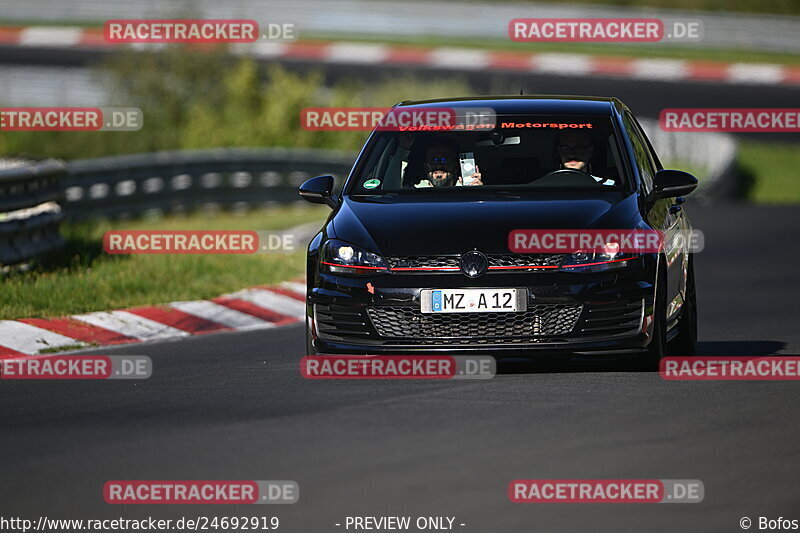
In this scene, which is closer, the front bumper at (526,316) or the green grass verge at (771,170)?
the front bumper at (526,316)

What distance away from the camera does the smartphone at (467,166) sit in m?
10.1

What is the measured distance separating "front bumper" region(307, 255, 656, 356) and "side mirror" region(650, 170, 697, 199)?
0.73 m

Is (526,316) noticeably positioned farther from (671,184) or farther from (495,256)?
(671,184)

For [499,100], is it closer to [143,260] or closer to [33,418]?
[33,418]

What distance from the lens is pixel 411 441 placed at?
7.23m

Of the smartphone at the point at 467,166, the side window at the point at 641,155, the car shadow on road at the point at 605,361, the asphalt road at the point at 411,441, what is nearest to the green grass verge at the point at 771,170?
the car shadow on road at the point at 605,361

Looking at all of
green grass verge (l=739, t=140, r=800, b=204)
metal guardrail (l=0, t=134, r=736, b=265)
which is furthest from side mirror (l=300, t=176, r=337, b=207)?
green grass verge (l=739, t=140, r=800, b=204)

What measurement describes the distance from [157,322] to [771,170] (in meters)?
21.4

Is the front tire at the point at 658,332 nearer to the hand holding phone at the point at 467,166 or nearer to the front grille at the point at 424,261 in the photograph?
the front grille at the point at 424,261

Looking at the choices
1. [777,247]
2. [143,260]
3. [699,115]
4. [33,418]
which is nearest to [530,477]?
[33,418]

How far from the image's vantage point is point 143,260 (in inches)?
605

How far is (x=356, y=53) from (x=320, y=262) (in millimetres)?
36919

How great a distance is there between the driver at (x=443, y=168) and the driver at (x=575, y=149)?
0.55m

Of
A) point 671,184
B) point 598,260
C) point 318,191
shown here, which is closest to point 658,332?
point 598,260
